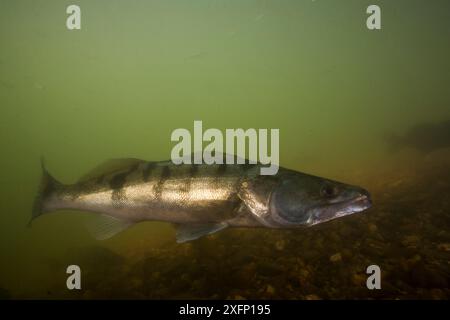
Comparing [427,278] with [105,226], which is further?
[105,226]

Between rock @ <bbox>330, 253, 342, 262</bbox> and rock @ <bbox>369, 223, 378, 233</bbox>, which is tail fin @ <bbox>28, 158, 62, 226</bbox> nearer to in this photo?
rock @ <bbox>330, 253, 342, 262</bbox>

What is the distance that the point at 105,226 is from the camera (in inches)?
174

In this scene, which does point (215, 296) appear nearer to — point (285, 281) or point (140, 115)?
point (285, 281)

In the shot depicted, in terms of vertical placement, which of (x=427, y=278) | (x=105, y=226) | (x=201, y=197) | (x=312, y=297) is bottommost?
(x=312, y=297)

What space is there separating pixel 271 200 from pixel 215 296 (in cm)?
176

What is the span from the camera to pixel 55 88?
133375mm

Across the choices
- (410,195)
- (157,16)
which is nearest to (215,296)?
(410,195)

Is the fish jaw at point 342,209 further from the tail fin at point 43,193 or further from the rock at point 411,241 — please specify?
the tail fin at point 43,193

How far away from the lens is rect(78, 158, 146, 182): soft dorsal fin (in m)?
4.53

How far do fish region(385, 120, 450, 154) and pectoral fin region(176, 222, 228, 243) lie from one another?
2064 centimetres

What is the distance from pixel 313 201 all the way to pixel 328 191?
236 mm

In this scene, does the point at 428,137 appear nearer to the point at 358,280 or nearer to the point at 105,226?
the point at 358,280

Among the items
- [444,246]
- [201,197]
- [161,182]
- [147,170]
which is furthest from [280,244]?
[147,170]
